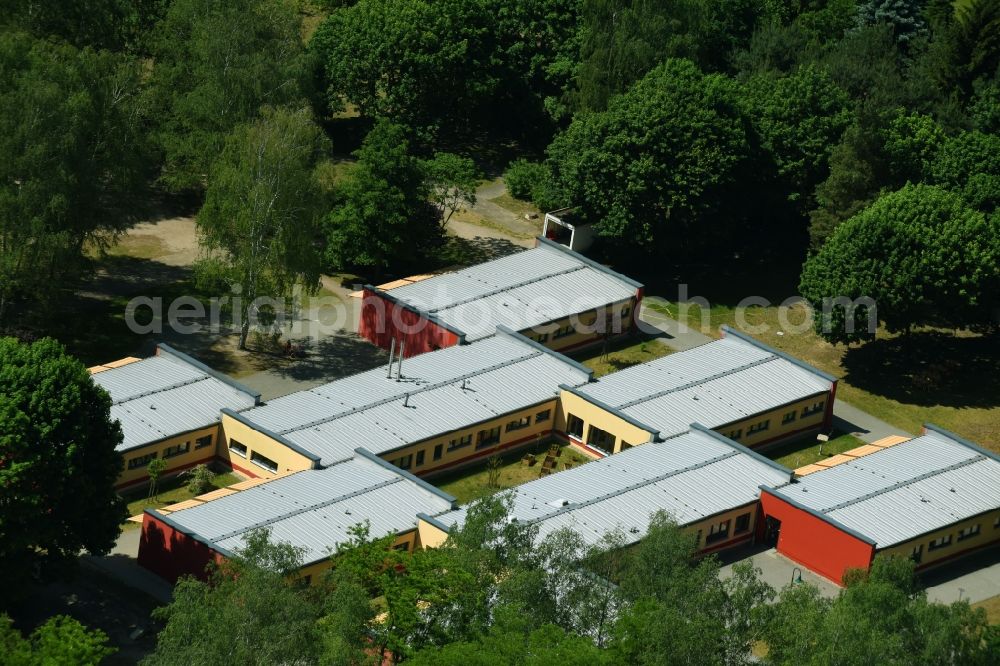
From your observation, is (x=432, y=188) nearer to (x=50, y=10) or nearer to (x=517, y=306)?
(x=517, y=306)

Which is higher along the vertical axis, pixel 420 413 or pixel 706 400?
pixel 706 400

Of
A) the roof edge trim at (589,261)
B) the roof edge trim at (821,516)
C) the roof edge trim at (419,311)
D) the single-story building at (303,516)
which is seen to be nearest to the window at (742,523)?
the roof edge trim at (821,516)

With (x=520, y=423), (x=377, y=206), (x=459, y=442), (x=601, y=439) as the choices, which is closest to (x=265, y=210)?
(x=377, y=206)

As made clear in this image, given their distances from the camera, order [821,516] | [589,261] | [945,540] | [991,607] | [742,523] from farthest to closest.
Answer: [589,261], [742,523], [945,540], [821,516], [991,607]

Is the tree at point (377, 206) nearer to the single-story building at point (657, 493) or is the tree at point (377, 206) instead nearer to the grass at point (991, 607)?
the single-story building at point (657, 493)

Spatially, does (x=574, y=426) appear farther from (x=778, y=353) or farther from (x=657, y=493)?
(x=778, y=353)

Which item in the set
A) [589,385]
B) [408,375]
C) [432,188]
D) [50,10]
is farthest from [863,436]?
[50,10]

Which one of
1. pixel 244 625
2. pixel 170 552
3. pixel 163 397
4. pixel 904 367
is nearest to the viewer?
pixel 244 625
